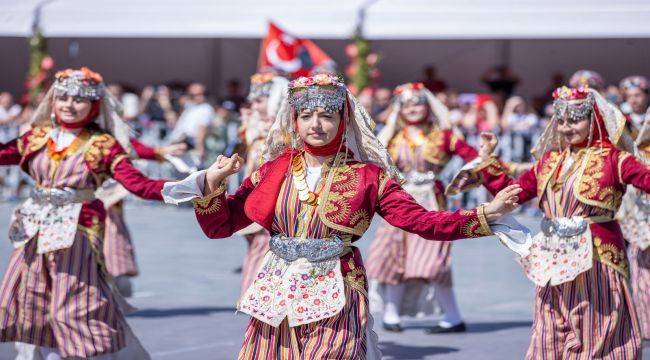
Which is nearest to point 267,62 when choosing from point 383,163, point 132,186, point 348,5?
point 348,5

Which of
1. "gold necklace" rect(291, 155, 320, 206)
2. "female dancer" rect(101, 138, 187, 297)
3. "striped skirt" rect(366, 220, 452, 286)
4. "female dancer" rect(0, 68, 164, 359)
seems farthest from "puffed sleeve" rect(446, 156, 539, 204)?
"female dancer" rect(101, 138, 187, 297)

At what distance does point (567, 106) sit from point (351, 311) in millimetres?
2019

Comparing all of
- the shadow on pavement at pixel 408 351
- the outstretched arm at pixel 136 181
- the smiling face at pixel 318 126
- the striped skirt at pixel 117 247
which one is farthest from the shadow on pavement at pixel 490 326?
the smiling face at pixel 318 126

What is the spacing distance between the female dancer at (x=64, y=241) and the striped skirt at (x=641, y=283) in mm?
3210

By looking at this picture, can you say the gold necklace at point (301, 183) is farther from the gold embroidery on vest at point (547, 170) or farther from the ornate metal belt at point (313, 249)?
the gold embroidery on vest at point (547, 170)

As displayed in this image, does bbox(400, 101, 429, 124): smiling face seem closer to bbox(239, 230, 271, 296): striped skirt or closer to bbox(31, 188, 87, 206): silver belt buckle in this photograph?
bbox(239, 230, 271, 296): striped skirt

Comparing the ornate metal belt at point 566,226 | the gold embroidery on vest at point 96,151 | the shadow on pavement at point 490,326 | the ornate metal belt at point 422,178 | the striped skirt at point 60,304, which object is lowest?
the shadow on pavement at point 490,326

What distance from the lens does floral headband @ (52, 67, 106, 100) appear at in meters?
6.88

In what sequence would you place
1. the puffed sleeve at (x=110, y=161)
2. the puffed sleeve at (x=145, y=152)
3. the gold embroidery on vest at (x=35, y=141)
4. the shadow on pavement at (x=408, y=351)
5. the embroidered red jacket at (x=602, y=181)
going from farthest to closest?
the shadow on pavement at (x=408, y=351) < the puffed sleeve at (x=145, y=152) < the gold embroidery on vest at (x=35, y=141) < the puffed sleeve at (x=110, y=161) < the embroidered red jacket at (x=602, y=181)

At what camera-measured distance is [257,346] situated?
512cm

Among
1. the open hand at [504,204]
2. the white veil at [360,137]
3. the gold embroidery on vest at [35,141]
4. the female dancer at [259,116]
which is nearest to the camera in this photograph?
the open hand at [504,204]

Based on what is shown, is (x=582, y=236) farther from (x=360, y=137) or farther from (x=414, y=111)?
(x=414, y=111)

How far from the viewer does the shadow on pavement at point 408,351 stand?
793cm

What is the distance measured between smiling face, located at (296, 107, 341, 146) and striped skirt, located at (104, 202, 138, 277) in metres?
4.57
